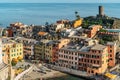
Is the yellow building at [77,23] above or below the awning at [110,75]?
above

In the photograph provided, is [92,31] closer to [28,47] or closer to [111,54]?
[111,54]

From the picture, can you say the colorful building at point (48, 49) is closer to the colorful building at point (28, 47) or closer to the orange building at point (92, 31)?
the colorful building at point (28, 47)

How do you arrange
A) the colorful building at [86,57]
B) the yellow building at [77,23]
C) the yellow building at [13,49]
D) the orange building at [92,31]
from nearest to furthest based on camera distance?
the colorful building at [86,57] < the yellow building at [13,49] < the orange building at [92,31] < the yellow building at [77,23]

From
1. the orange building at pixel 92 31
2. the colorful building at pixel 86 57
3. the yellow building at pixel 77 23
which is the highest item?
the yellow building at pixel 77 23

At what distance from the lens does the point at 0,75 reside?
1645cm

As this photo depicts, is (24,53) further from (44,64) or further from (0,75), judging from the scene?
(0,75)

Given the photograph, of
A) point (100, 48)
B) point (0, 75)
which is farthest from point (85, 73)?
point (0, 75)

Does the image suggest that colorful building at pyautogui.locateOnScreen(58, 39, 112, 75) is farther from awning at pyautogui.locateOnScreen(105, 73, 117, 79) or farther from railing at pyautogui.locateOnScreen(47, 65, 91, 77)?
awning at pyautogui.locateOnScreen(105, 73, 117, 79)

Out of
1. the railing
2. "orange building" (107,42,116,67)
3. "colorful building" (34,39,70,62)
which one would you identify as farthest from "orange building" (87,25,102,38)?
the railing

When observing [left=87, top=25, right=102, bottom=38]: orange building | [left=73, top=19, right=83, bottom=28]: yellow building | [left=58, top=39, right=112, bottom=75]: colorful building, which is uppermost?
[left=73, top=19, right=83, bottom=28]: yellow building

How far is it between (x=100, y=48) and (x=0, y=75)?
87.2 feet

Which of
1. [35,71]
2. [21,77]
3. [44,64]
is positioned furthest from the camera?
[44,64]

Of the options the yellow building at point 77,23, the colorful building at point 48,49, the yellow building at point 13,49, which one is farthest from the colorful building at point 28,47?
the yellow building at point 77,23

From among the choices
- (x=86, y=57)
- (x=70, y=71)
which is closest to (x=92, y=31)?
(x=86, y=57)
